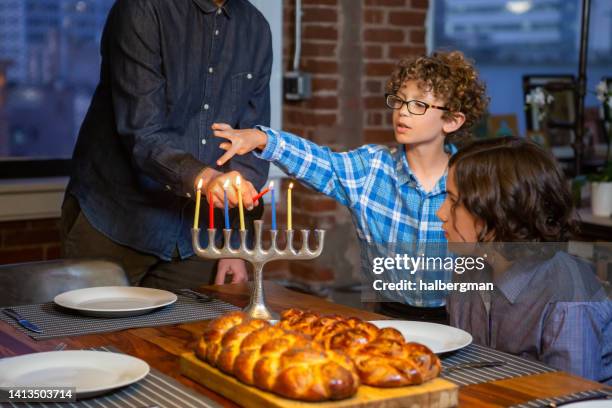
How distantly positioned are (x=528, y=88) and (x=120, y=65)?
2290 millimetres

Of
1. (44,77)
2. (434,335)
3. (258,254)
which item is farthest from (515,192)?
(44,77)

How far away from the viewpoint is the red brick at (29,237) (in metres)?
3.63

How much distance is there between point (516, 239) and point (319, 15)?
205 centimetres

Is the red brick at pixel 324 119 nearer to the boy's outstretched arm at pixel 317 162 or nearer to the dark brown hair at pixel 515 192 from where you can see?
the boy's outstretched arm at pixel 317 162

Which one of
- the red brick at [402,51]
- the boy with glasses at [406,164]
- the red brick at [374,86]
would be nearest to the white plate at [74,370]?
the boy with glasses at [406,164]

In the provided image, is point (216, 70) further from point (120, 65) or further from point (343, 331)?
point (343, 331)

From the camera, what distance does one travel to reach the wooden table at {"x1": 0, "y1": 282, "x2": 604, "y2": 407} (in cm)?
148

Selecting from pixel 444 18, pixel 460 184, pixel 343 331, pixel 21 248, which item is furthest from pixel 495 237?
pixel 444 18

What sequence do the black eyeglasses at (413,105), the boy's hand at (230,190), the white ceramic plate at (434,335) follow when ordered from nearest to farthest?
the white ceramic plate at (434,335), the boy's hand at (230,190), the black eyeglasses at (413,105)

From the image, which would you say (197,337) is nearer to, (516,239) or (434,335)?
(434,335)

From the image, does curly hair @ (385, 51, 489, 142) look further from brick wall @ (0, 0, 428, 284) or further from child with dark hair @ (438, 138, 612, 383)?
brick wall @ (0, 0, 428, 284)

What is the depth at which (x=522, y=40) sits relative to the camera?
545cm

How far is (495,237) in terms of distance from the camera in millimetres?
2025

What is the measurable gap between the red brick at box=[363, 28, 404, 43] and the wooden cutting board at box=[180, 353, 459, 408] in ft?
8.74
